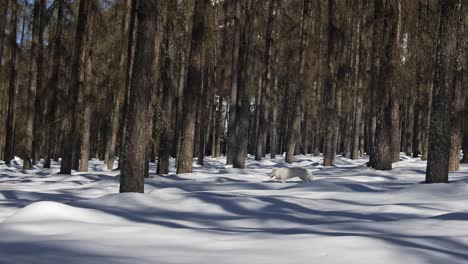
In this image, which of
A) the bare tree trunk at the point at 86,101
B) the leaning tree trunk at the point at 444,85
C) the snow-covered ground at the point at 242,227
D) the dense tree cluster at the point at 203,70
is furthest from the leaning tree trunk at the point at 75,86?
the leaning tree trunk at the point at 444,85

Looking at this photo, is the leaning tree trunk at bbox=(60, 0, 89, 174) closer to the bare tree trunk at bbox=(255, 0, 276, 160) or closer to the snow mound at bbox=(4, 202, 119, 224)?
the bare tree trunk at bbox=(255, 0, 276, 160)

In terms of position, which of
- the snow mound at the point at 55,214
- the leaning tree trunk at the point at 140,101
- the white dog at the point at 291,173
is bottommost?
the snow mound at the point at 55,214

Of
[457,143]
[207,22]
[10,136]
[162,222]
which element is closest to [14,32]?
[10,136]

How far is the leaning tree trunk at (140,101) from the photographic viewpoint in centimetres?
924

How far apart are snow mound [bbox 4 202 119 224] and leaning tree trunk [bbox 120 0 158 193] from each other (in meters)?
2.62

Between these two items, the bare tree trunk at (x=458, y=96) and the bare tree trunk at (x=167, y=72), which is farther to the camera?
the bare tree trunk at (x=167, y=72)

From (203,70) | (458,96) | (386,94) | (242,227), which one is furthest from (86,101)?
(242,227)

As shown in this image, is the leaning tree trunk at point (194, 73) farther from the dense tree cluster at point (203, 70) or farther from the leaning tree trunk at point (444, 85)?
the leaning tree trunk at point (444, 85)

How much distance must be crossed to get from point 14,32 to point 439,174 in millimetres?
21330

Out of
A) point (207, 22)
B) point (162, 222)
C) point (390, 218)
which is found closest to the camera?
point (162, 222)

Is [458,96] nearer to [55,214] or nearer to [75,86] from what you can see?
[75,86]

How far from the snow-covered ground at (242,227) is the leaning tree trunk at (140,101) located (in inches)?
25.5

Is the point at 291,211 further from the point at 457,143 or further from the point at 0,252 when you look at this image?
the point at 457,143

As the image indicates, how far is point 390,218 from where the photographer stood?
7559 millimetres
